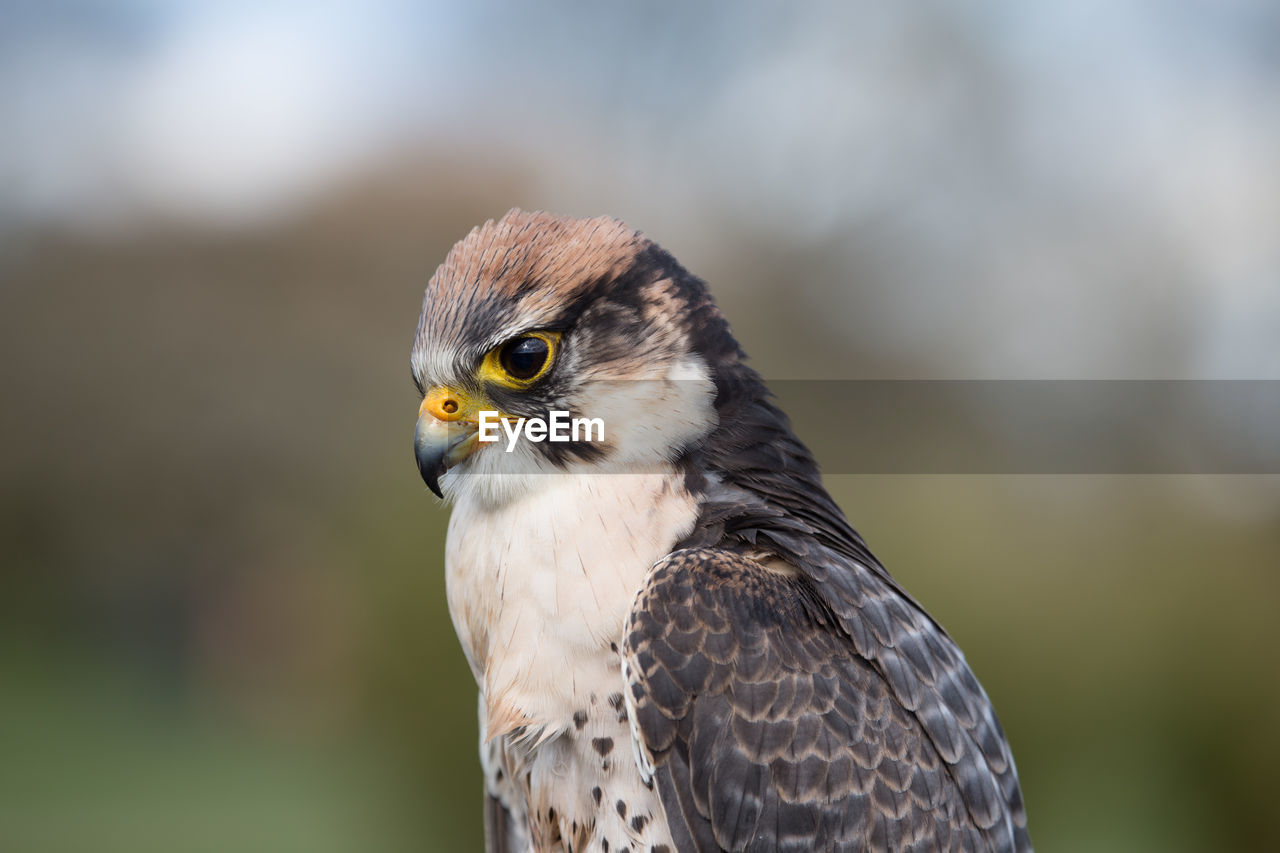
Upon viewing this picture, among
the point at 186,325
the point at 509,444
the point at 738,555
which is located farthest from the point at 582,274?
the point at 186,325

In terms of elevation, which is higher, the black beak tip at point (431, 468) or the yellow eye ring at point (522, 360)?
the yellow eye ring at point (522, 360)

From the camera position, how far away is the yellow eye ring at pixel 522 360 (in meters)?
1.65

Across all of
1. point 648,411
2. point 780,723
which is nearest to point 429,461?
point 648,411

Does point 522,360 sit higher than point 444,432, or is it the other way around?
point 522,360

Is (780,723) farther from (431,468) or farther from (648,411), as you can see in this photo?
(431,468)

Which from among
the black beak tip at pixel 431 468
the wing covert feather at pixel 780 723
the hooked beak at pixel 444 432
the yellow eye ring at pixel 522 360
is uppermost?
the yellow eye ring at pixel 522 360

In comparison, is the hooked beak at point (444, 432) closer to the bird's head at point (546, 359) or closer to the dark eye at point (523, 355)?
the bird's head at point (546, 359)

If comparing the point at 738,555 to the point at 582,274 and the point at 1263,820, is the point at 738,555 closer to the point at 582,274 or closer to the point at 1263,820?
the point at 582,274

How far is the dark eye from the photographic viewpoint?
65.1 inches

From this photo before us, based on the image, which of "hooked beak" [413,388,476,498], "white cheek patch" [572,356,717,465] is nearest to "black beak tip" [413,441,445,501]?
"hooked beak" [413,388,476,498]

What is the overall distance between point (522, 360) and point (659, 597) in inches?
20.5

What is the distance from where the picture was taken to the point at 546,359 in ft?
5.46

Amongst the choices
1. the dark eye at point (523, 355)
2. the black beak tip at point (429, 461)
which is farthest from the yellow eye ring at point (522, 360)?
the black beak tip at point (429, 461)

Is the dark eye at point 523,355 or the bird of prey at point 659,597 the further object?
the dark eye at point 523,355
